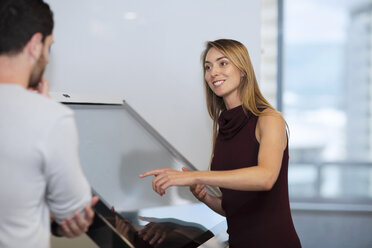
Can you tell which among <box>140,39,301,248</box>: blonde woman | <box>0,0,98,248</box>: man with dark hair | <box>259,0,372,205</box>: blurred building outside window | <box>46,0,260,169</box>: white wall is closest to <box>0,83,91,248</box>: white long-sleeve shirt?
<box>0,0,98,248</box>: man with dark hair

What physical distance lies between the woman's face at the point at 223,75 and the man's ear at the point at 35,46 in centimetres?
78

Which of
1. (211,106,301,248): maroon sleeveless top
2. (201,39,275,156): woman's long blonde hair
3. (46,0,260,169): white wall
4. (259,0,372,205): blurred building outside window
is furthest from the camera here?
(259,0,372,205): blurred building outside window

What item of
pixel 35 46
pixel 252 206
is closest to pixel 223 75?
pixel 252 206

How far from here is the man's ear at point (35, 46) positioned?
2.19 ft

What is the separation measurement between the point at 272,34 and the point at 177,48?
7.00 feet

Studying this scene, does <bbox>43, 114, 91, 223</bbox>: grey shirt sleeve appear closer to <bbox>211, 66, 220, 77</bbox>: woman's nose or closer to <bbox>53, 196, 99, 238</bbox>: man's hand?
<bbox>53, 196, 99, 238</bbox>: man's hand

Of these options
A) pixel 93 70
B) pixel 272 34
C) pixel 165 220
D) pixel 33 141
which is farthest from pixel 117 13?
pixel 272 34

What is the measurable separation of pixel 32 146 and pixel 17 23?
0.22 meters

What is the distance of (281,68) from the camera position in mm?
3713

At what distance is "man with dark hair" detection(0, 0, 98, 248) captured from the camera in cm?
61

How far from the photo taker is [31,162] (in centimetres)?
62

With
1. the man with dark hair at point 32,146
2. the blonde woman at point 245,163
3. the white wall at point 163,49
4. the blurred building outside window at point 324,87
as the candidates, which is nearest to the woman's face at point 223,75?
the blonde woman at point 245,163

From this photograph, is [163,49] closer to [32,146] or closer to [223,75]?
[223,75]

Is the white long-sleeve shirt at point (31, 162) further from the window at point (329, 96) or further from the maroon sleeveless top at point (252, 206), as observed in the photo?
the window at point (329, 96)
